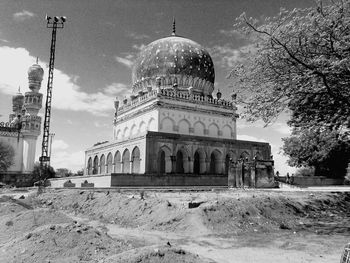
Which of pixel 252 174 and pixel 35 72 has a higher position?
pixel 35 72

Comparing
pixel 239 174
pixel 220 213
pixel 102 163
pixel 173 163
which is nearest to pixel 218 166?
pixel 173 163

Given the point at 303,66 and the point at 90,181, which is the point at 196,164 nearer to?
the point at 90,181

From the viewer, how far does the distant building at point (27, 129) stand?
54062 mm

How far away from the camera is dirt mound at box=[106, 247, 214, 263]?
482 cm

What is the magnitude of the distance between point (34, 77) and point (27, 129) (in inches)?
377

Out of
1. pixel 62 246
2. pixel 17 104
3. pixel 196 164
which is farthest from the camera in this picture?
pixel 17 104

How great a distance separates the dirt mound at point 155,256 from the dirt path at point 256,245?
1317 millimetres

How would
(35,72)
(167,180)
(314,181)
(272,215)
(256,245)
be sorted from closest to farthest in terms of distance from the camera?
(256,245), (272,215), (167,180), (314,181), (35,72)

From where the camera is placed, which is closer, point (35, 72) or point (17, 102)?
point (35, 72)

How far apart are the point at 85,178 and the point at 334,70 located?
22.3m

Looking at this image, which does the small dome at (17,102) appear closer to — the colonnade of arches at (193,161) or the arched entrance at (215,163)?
the colonnade of arches at (193,161)

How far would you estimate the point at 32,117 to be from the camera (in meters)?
55.5

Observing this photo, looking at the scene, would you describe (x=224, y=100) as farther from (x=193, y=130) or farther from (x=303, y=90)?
(x=303, y=90)

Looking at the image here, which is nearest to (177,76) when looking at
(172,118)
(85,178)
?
(172,118)
